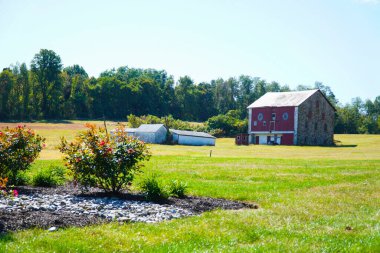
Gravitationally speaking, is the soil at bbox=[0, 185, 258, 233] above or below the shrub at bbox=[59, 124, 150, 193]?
below

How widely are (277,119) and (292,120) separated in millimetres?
3746

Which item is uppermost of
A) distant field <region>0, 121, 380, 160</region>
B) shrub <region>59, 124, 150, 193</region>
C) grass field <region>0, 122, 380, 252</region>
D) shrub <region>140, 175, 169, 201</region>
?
shrub <region>59, 124, 150, 193</region>

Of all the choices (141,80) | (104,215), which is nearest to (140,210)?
(104,215)

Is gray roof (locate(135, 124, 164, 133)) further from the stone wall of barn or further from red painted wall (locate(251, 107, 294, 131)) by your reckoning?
the stone wall of barn

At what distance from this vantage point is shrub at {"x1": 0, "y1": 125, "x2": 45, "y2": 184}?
1507 cm

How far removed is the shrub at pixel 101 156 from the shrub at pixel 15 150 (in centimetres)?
211

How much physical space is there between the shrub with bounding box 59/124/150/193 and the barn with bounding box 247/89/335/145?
74.9 m

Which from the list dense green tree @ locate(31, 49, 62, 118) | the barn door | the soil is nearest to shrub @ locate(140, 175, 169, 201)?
the soil

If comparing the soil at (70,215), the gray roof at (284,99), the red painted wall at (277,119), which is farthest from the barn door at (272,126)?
the soil at (70,215)

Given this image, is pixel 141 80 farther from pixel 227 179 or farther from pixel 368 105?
pixel 227 179

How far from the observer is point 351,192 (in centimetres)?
1772

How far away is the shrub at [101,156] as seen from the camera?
14.0m

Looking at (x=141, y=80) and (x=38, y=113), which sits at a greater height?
(x=141, y=80)

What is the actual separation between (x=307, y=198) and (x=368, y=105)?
172m
